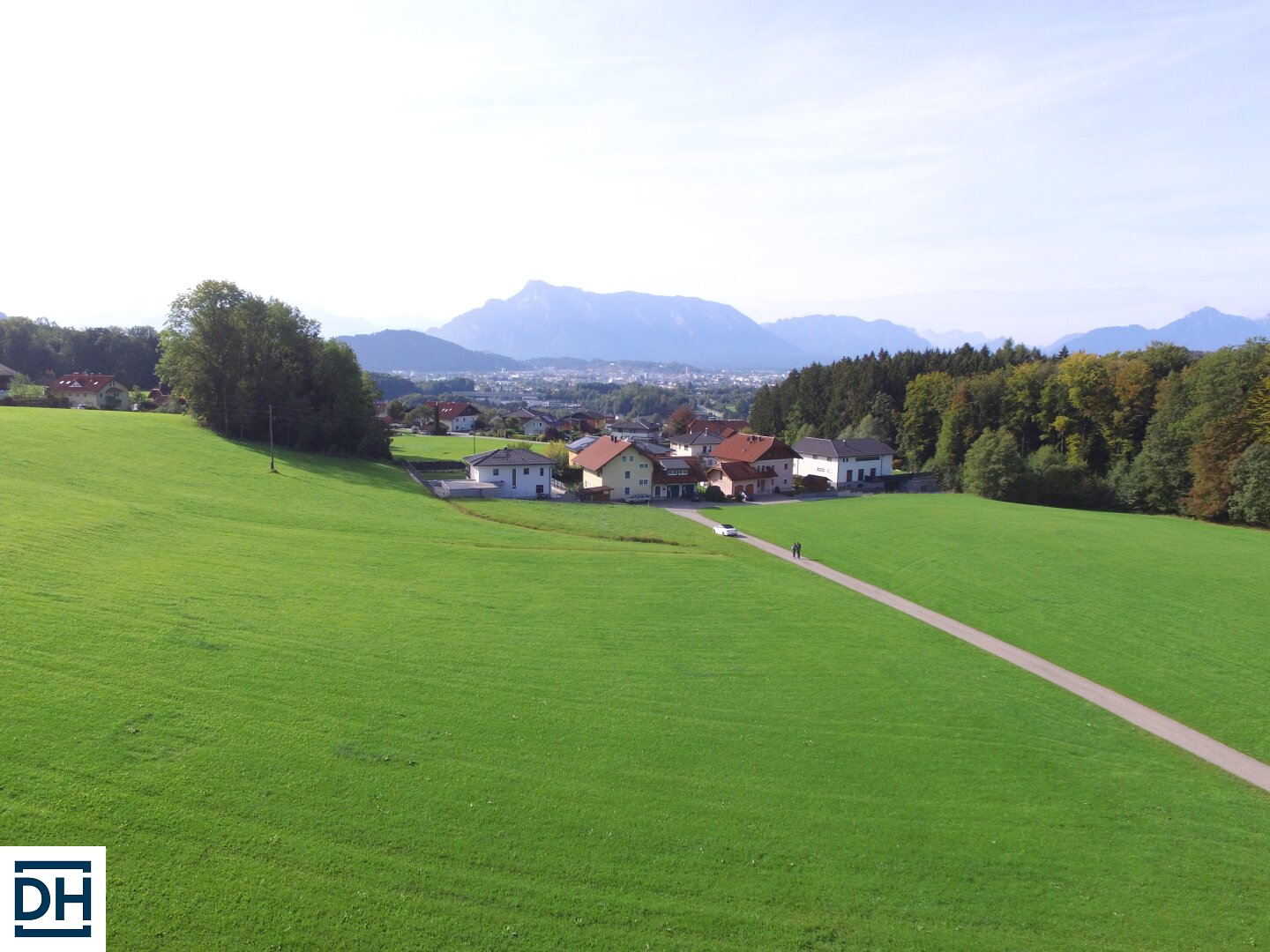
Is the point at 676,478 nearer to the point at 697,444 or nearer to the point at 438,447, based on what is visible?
the point at 697,444

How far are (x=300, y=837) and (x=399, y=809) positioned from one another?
1881mm

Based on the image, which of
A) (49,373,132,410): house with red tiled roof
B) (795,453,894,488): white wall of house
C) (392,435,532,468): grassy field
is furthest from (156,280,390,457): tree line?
(795,453,894,488): white wall of house

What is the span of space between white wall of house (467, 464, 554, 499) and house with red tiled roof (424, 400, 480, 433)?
251 feet

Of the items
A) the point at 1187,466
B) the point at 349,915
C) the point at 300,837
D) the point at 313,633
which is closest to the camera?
the point at 349,915

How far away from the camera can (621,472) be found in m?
70.2

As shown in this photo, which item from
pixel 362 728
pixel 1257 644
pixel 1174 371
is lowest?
pixel 1257 644

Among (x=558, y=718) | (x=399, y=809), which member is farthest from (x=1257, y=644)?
(x=399, y=809)

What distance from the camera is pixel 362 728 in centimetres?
1692

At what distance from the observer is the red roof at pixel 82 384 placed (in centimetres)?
10362

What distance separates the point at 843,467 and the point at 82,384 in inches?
4428

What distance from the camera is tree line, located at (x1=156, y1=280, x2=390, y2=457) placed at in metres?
68.0

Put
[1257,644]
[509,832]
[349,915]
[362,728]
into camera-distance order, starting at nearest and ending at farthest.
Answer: [349,915] < [509,832] < [362,728] < [1257,644]

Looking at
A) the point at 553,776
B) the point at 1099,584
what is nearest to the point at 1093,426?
the point at 1099,584

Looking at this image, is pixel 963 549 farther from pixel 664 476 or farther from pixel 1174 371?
pixel 1174 371
